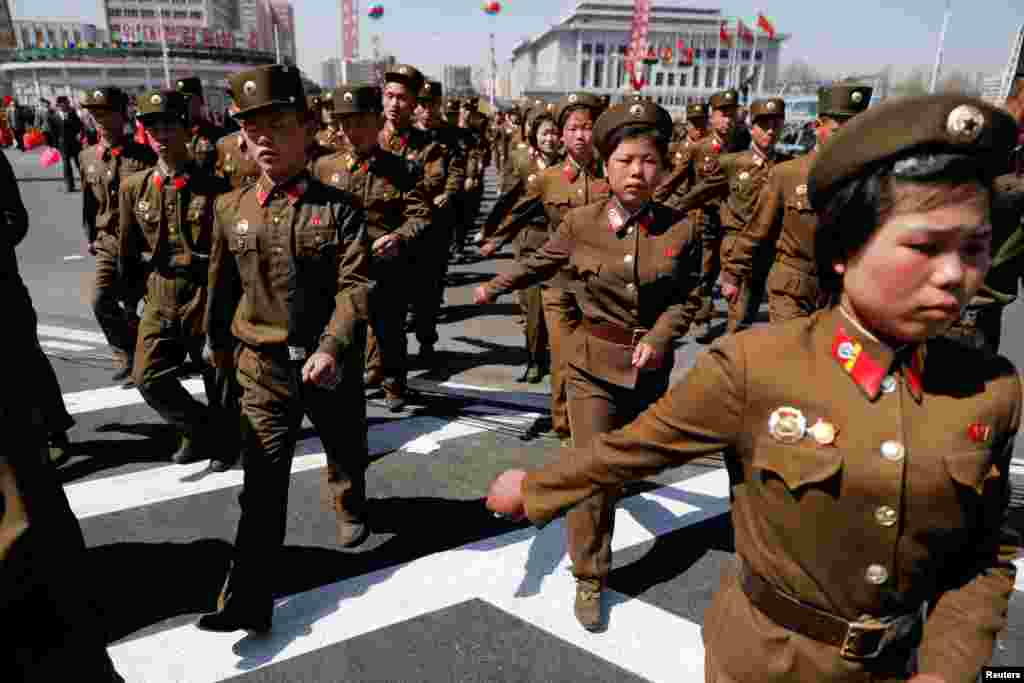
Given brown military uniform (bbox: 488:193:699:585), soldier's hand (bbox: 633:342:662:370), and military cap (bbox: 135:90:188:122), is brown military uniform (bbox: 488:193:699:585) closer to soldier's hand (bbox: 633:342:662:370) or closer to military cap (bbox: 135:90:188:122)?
soldier's hand (bbox: 633:342:662:370)

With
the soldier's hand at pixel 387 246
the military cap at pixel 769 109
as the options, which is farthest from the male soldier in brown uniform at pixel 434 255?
the military cap at pixel 769 109

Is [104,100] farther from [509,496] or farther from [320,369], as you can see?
[509,496]

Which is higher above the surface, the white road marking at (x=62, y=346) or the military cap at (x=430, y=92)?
the military cap at (x=430, y=92)

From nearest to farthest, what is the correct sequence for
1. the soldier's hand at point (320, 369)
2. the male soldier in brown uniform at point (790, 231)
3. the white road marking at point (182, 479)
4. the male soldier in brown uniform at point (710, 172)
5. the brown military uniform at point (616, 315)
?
1. the soldier's hand at point (320, 369)
2. the brown military uniform at point (616, 315)
3. the white road marking at point (182, 479)
4. the male soldier in brown uniform at point (790, 231)
5. the male soldier in brown uniform at point (710, 172)

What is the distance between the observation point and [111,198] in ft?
22.8

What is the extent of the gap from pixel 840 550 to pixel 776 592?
205 mm

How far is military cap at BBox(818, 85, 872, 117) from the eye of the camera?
5566mm

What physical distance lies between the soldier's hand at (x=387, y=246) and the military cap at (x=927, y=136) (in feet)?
16.0

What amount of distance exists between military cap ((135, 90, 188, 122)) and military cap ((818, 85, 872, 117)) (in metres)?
4.84

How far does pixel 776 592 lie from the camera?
5.81ft

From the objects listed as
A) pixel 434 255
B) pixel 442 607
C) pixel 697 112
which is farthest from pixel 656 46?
pixel 442 607

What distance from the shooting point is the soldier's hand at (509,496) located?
6.73 feet

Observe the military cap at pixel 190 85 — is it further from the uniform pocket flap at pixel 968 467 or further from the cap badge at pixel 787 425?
the uniform pocket flap at pixel 968 467

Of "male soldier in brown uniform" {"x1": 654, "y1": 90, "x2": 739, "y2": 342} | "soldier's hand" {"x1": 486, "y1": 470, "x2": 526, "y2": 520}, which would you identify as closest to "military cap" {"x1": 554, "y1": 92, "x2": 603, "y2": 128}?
"male soldier in brown uniform" {"x1": 654, "y1": 90, "x2": 739, "y2": 342}
